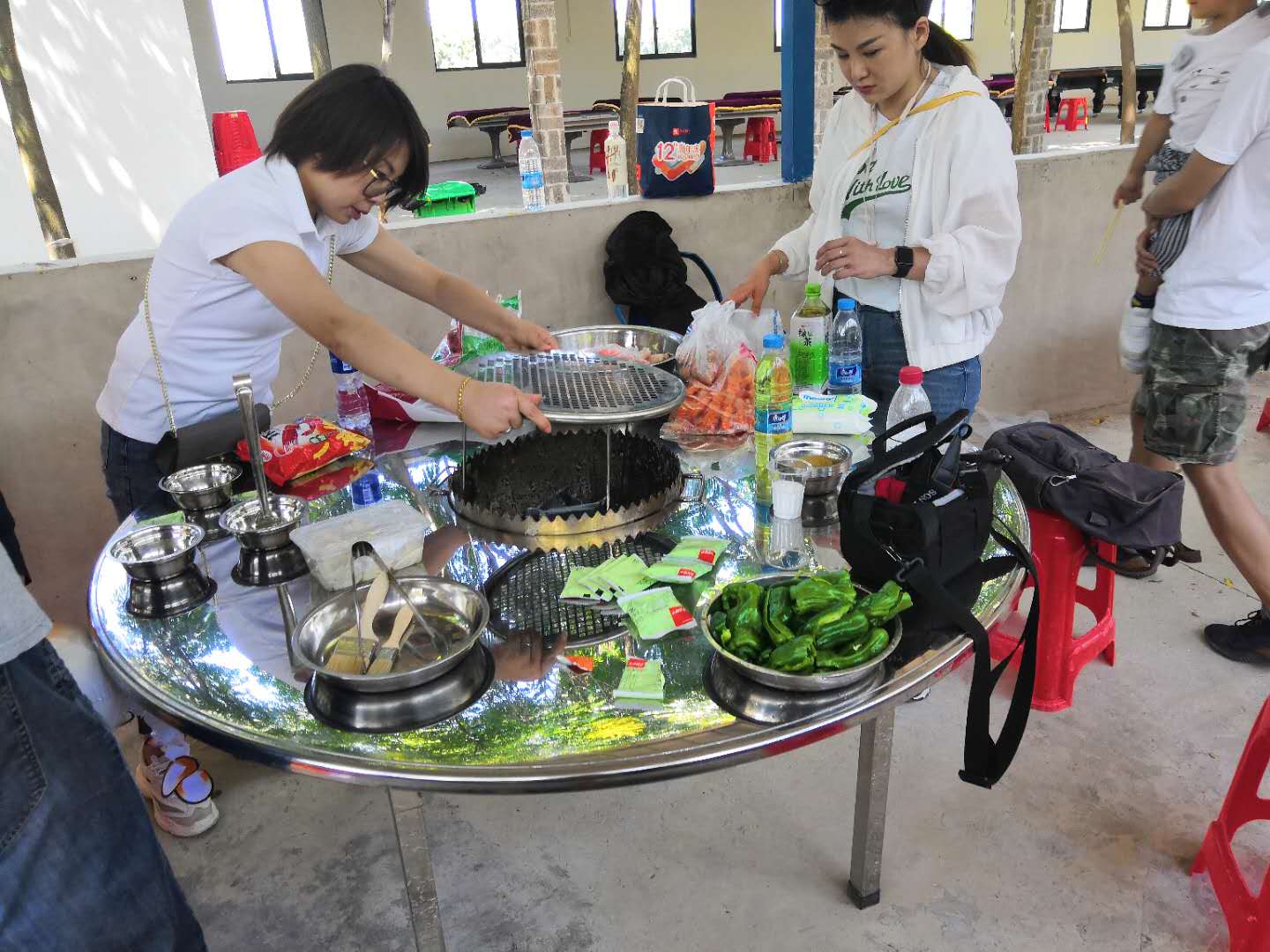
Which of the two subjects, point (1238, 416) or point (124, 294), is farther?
point (124, 294)

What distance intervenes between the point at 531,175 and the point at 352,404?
1610mm

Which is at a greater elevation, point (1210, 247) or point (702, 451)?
point (1210, 247)

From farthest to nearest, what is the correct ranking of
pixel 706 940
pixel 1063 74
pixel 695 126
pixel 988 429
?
pixel 1063 74 < pixel 988 429 < pixel 695 126 < pixel 706 940

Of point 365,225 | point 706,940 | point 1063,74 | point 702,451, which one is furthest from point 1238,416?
point 1063,74

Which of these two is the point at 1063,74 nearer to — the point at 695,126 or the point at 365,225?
the point at 695,126

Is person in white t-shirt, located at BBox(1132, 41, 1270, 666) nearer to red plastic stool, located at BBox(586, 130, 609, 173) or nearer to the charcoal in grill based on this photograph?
the charcoal in grill

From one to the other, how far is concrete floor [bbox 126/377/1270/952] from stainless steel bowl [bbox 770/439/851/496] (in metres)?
1.02

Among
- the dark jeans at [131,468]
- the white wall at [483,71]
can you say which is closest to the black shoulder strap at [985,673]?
the dark jeans at [131,468]

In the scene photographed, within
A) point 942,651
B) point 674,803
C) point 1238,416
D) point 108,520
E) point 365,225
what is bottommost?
point 674,803

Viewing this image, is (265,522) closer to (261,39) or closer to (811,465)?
(811,465)

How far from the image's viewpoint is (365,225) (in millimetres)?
2207

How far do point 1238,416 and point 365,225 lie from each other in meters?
2.48

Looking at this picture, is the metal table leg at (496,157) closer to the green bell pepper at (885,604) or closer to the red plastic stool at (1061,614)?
the red plastic stool at (1061,614)

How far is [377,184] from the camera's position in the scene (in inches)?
71.2
